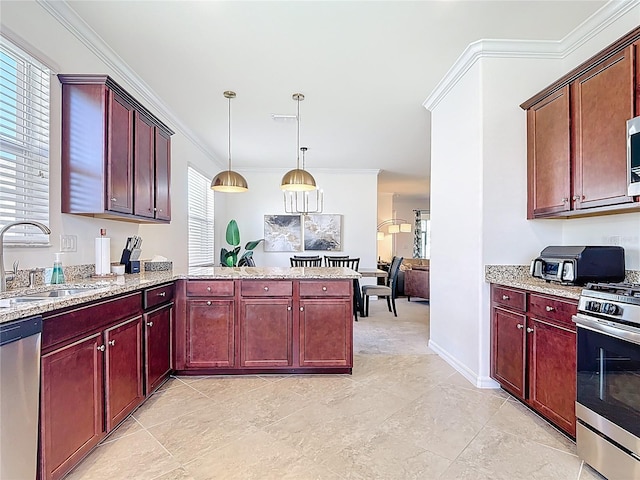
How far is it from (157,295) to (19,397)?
1340 mm

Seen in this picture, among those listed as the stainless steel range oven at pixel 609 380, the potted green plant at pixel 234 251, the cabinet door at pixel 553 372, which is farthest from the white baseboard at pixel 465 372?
the potted green plant at pixel 234 251

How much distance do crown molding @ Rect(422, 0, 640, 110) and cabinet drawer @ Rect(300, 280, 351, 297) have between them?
219 cm

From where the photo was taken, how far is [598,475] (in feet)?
5.85

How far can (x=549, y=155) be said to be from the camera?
2.66 metres

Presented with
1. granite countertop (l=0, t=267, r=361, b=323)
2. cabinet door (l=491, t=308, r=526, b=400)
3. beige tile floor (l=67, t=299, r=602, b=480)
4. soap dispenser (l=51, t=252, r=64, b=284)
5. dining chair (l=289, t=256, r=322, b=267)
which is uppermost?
soap dispenser (l=51, t=252, r=64, b=284)

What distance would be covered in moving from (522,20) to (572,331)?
2.21 meters

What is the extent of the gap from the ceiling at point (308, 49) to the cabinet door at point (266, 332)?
213 centimetres

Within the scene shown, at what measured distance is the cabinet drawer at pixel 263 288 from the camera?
3064mm

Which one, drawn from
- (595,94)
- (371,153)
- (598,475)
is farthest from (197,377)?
(371,153)

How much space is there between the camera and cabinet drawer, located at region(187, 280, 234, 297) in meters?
3.06

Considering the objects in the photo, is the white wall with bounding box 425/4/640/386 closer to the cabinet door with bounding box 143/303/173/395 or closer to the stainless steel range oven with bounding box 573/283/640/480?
the stainless steel range oven with bounding box 573/283/640/480

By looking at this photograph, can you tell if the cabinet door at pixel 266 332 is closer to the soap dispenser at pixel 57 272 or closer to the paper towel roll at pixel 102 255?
the paper towel roll at pixel 102 255

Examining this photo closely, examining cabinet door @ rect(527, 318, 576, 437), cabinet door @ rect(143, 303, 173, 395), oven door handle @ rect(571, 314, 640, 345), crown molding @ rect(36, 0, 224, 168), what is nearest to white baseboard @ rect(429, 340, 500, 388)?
cabinet door @ rect(527, 318, 576, 437)

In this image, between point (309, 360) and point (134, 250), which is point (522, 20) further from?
point (134, 250)
